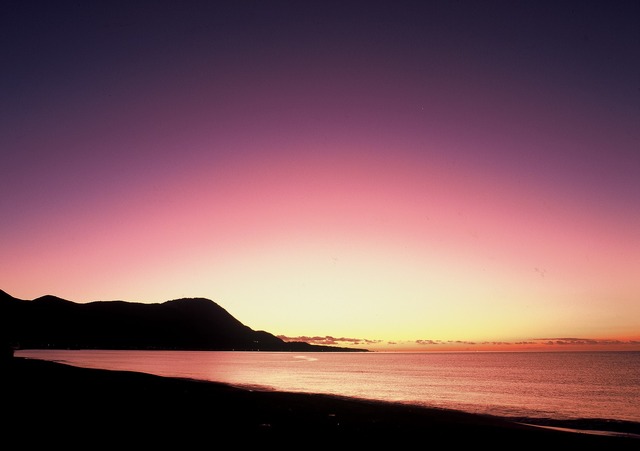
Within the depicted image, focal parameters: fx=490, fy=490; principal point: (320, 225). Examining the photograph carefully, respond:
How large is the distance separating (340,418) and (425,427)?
4.80 m

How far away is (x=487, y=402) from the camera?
1986 inches

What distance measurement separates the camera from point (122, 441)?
1689 cm

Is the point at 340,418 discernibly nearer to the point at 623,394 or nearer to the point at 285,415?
the point at 285,415

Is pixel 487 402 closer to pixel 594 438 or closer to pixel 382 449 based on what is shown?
pixel 594 438

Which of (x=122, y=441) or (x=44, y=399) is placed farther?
(x=44, y=399)

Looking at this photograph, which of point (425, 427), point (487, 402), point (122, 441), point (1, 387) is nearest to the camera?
point (122, 441)

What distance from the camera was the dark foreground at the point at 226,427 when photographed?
58.7ft

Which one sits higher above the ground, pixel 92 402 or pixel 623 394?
pixel 92 402

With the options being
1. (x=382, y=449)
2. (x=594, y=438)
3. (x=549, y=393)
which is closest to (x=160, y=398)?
(x=382, y=449)

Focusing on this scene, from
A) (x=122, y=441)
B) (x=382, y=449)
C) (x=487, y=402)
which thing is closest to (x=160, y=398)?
(x=122, y=441)

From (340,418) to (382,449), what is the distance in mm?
9433

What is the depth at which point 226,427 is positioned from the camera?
21844 mm

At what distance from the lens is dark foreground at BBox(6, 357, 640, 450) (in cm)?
1789

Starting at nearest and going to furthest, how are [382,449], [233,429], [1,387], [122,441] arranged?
[122,441], [382,449], [233,429], [1,387]
